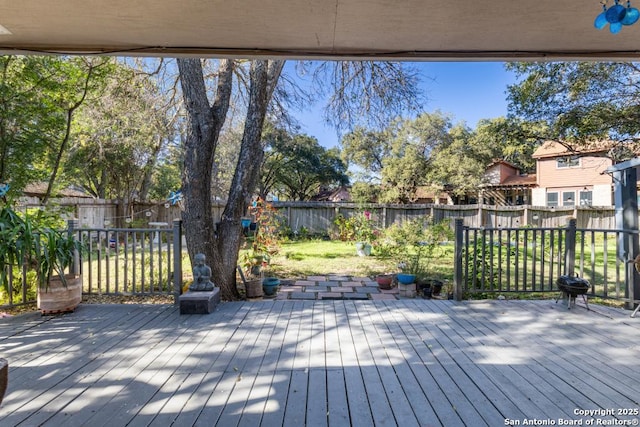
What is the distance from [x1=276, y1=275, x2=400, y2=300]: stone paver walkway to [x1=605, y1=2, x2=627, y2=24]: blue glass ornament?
3412 millimetres

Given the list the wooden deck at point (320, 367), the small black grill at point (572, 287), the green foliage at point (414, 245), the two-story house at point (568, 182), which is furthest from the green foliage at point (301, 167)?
the small black grill at point (572, 287)

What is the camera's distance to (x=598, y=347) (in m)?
2.50

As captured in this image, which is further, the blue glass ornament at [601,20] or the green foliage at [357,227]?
the green foliage at [357,227]

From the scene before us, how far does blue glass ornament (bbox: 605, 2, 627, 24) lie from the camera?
1321 millimetres

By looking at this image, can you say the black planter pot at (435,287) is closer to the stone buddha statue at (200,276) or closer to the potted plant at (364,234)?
the stone buddha statue at (200,276)

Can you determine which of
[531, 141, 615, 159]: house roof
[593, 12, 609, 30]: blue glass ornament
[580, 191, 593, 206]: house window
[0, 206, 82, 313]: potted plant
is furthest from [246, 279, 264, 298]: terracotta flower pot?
[580, 191, 593, 206]: house window

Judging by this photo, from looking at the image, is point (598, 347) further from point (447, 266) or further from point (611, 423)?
point (447, 266)

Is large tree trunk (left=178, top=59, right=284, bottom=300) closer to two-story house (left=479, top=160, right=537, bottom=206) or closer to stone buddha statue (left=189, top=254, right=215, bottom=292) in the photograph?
stone buddha statue (left=189, top=254, right=215, bottom=292)

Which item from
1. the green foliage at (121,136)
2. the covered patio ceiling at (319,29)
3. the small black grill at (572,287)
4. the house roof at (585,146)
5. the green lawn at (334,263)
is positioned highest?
the green foliage at (121,136)

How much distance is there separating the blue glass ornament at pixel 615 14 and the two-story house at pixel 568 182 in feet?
50.7

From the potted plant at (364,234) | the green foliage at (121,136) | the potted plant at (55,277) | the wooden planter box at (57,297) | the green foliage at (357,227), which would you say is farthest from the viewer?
the green foliage at (357,227)

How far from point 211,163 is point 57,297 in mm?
2002

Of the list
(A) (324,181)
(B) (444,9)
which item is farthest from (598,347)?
(A) (324,181)

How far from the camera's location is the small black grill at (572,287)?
10.7 ft
